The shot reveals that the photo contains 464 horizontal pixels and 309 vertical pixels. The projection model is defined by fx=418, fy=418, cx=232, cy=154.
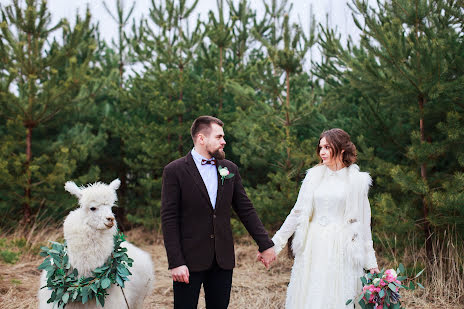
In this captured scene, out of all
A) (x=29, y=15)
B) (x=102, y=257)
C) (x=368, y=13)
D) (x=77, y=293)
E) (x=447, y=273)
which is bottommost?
(x=447, y=273)

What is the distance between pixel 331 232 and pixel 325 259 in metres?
0.22

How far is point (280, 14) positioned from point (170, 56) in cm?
301

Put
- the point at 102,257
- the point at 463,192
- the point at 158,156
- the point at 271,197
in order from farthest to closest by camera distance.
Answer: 1. the point at 158,156
2. the point at 271,197
3. the point at 463,192
4. the point at 102,257

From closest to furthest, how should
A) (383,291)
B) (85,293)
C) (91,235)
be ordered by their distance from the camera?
(383,291) < (85,293) < (91,235)

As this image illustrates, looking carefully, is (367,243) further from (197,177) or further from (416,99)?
(416,99)

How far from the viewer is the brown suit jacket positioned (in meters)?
2.94

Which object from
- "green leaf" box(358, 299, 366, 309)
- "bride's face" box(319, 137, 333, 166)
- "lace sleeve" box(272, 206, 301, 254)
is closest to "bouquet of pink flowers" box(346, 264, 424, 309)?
"green leaf" box(358, 299, 366, 309)

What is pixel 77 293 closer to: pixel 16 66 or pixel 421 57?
pixel 421 57

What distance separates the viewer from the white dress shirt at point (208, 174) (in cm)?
315

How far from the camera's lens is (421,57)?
508 cm

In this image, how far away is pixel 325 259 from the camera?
3.30 meters

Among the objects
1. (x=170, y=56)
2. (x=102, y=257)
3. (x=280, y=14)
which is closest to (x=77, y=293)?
(x=102, y=257)

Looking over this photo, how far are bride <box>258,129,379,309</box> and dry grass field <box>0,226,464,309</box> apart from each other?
175cm

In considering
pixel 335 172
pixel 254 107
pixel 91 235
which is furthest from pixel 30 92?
pixel 335 172
